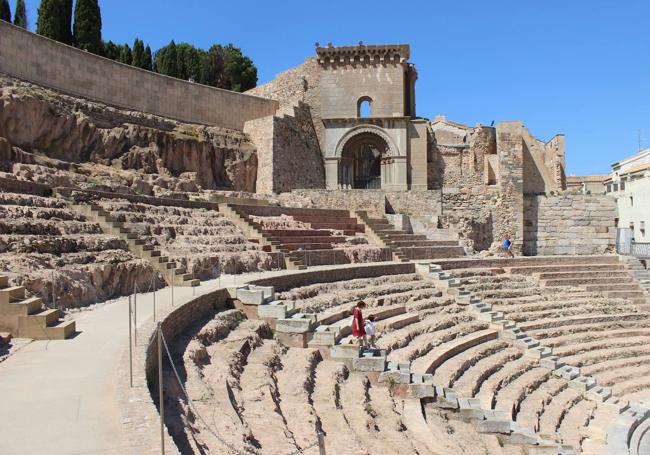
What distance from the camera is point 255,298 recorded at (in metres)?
10.3

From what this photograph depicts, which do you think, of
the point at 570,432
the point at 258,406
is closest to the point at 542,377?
the point at 570,432

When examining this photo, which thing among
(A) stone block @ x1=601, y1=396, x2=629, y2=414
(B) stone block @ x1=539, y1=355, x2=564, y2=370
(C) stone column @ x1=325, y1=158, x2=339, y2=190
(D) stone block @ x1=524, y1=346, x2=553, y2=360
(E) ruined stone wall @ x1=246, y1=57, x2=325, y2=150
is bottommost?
(A) stone block @ x1=601, y1=396, x2=629, y2=414

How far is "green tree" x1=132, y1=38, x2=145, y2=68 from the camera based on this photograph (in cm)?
3341

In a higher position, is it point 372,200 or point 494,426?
point 372,200

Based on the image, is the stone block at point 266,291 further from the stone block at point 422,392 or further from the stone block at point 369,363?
the stone block at point 422,392

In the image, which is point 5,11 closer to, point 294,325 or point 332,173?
point 332,173

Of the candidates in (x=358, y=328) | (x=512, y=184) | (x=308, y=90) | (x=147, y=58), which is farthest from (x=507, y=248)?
(x=147, y=58)

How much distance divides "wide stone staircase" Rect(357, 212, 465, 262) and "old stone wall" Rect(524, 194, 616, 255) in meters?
4.80

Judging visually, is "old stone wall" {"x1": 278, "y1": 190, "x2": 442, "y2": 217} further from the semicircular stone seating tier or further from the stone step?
the stone step

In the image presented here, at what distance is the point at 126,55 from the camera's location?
34188mm

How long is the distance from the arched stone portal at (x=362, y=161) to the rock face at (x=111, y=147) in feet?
17.0

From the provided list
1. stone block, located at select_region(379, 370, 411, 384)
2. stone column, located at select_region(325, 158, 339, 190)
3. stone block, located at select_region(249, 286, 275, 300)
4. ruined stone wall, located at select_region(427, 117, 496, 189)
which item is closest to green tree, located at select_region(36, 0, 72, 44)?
stone column, located at select_region(325, 158, 339, 190)

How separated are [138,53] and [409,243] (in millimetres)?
22062

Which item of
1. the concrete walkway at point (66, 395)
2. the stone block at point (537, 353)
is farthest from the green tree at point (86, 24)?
the stone block at point (537, 353)
